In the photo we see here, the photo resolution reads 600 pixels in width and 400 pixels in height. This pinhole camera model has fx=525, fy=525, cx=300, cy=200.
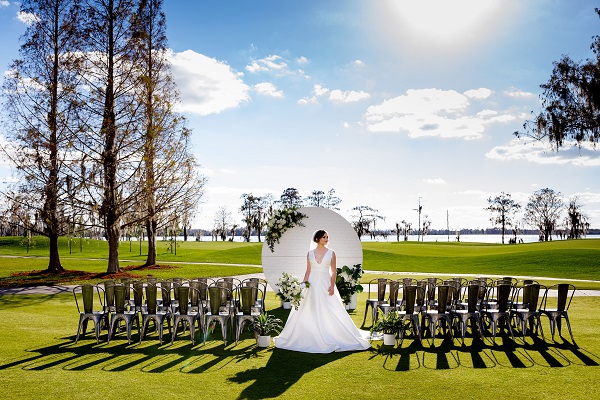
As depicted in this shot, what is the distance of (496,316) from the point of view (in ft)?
35.2

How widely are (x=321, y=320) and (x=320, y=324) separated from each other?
0.09m

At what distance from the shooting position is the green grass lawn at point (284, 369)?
278 inches

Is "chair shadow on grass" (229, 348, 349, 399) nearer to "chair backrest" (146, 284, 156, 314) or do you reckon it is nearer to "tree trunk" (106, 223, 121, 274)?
"chair backrest" (146, 284, 156, 314)

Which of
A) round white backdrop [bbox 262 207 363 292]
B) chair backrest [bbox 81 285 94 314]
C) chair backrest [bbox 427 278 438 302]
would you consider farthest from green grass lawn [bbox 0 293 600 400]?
round white backdrop [bbox 262 207 363 292]

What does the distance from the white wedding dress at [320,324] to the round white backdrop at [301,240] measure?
4.70m

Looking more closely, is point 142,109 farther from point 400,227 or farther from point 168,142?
point 400,227

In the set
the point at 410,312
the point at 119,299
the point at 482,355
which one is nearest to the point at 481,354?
the point at 482,355

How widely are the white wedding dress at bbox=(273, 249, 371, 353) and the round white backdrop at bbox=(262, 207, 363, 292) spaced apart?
4.70 m

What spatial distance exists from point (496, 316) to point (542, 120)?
41.4 feet

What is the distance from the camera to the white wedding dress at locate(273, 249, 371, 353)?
394 inches

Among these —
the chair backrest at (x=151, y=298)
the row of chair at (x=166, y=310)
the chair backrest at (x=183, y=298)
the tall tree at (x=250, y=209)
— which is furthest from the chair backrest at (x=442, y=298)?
the tall tree at (x=250, y=209)

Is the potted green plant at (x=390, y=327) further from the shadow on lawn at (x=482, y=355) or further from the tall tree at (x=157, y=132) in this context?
the tall tree at (x=157, y=132)

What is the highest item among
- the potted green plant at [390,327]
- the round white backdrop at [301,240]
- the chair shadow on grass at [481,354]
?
the round white backdrop at [301,240]

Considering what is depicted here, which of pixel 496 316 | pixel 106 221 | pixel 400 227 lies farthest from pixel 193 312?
pixel 400 227
